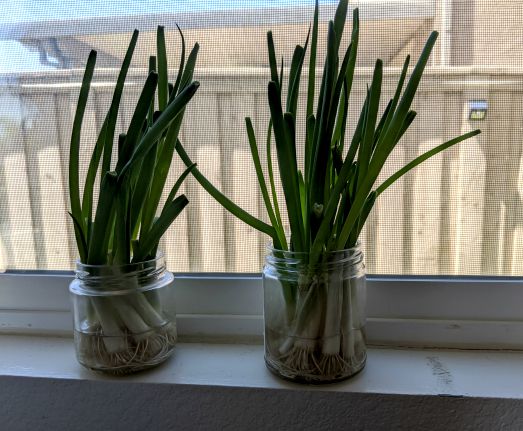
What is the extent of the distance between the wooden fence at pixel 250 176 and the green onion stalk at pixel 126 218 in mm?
100

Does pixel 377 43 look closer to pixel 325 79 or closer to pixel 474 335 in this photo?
pixel 325 79

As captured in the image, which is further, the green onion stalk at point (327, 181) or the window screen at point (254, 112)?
the window screen at point (254, 112)

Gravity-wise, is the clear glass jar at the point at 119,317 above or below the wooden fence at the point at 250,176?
below

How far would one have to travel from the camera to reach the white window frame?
49 centimetres

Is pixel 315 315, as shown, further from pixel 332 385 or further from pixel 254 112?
pixel 254 112

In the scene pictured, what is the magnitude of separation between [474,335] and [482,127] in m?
0.24

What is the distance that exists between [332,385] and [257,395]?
7 cm

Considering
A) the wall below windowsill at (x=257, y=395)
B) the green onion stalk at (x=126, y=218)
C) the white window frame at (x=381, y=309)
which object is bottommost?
the wall below windowsill at (x=257, y=395)

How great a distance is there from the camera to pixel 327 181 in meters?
0.38

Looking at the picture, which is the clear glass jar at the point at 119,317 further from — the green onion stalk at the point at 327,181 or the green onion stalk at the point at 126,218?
the green onion stalk at the point at 327,181

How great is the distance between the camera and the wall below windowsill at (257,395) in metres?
0.39

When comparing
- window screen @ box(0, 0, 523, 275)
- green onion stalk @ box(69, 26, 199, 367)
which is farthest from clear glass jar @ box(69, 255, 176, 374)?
window screen @ box(0, 0, 523, 275)

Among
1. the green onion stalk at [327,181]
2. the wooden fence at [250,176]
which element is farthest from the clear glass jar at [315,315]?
the wooden fence at [250,176]

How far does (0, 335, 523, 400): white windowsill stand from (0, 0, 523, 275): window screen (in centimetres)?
10
